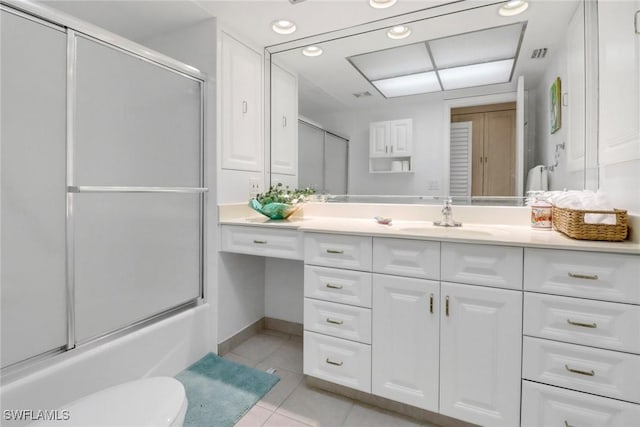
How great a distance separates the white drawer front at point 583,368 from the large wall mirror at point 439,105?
89 centimetres

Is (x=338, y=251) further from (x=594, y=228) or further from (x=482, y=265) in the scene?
(x=594, y=228)

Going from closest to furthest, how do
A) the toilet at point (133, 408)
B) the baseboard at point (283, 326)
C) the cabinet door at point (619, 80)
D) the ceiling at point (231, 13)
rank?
the toilet at point (133, 408), the cabinet door at point (619, 80), the ceiling at point (231, 13), the baseboard at point (283, 326)

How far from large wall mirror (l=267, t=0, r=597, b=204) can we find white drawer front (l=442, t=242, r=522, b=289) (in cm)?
70

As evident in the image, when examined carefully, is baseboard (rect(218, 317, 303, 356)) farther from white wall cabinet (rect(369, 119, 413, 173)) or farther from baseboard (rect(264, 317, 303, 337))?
white wall cabinet (rect(369, 119, 413, 173))

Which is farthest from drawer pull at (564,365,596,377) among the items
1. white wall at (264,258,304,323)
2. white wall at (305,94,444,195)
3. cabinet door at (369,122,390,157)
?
white wall at (264,258,304,323)

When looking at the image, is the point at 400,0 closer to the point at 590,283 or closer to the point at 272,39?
the point at 272,39

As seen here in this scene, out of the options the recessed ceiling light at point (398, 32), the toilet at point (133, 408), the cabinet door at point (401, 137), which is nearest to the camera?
the toilet at point (133, 408)

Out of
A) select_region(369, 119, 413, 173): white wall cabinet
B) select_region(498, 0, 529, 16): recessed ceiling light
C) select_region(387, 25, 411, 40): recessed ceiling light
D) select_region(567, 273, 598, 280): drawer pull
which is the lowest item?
select_region(567, 273, 598, 280): drawer pull

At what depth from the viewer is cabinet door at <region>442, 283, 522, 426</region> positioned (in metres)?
1.22

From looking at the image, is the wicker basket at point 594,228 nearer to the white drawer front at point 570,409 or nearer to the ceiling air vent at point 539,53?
the white drawer front at point 570,409

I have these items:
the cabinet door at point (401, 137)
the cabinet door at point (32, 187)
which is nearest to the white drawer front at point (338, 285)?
the cabinet door at point (401, 137)

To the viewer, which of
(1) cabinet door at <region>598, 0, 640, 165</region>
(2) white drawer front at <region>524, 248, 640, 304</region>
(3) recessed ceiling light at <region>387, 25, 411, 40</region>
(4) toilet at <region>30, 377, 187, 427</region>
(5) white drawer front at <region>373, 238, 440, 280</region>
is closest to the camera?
(4) toilet at <region>30, 377, 187, 427</region>

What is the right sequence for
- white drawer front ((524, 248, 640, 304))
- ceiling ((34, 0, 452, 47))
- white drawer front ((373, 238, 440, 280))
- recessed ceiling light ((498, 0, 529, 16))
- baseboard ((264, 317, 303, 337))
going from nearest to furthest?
white drawer front ((524, 248, 640, 304))
white drawer front ((373, 238, 440, 280))
recessed ceiling light ((498, 0, 529, 16))
ceiling ((34, 0, 452, 47))
baseboard ((264, 317, 303, 337))

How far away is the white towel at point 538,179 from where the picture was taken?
5.69 ft
